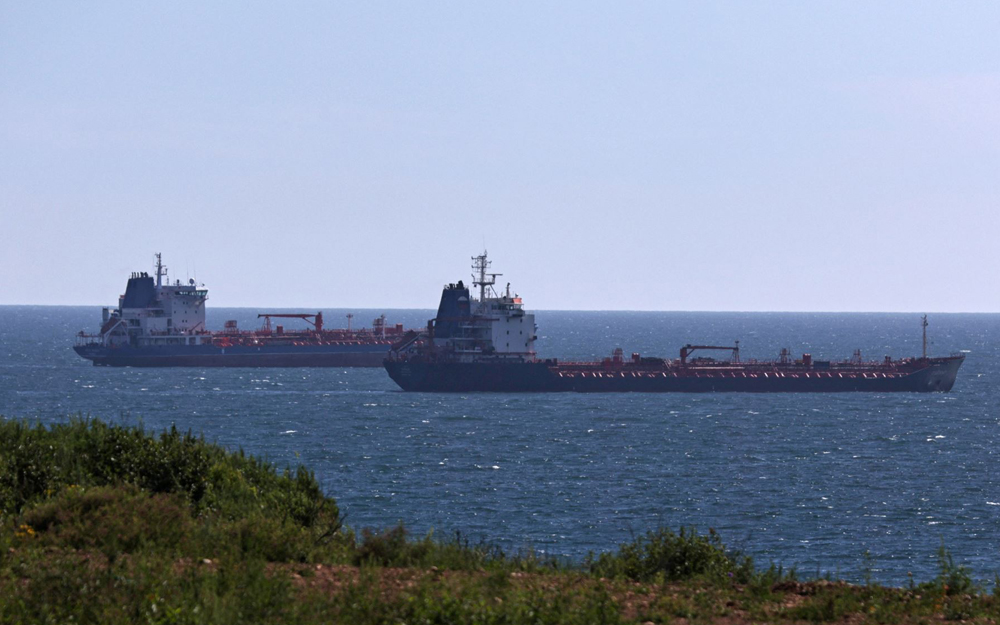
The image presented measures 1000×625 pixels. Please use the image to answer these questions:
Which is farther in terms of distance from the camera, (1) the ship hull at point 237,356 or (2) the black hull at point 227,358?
(1) the ship hull at point 237,356

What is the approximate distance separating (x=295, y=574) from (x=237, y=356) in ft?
353

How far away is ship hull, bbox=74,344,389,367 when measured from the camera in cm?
11638

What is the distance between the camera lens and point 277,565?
15000mm

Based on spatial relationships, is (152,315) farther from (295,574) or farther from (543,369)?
(295,574)

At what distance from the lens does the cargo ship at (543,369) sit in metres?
87.9

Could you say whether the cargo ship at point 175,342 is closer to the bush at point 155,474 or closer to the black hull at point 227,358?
the black hull at point 227,358

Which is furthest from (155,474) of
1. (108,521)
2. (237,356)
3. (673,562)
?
(237,356)

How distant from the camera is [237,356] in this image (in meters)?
120

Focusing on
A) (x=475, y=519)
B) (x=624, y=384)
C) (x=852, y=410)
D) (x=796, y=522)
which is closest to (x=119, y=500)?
(x=475, y=519)

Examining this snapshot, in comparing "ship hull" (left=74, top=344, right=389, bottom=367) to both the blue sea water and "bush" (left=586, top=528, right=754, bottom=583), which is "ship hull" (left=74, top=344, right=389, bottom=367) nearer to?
the blue sea water

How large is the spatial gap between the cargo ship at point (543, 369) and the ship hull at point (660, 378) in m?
0.08

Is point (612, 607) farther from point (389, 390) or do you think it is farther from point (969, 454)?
point (389, 390)

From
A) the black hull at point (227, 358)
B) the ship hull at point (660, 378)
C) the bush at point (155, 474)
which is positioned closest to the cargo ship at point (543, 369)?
the ship hull at point (660, 378)

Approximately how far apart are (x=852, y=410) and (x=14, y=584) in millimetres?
73027
